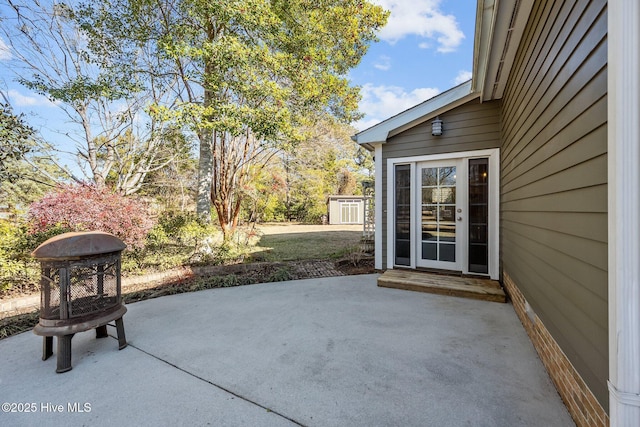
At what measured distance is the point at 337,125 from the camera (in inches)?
396

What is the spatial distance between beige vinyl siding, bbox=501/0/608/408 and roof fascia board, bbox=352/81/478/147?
1.34 metres

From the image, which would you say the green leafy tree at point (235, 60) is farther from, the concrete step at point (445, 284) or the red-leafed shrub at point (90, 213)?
the concrete step at point (445, 284)

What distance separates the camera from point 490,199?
4.14 m

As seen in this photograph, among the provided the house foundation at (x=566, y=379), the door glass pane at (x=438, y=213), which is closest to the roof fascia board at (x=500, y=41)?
the door glass pane at (x=438, y=213)

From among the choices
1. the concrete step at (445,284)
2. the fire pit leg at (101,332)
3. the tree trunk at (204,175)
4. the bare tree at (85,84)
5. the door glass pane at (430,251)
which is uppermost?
the bare tree at (85,84)

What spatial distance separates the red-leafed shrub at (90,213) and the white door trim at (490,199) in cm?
420

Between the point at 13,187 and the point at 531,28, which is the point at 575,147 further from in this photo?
the point at 13,187

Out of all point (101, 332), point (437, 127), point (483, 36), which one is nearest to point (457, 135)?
point (437, 127)

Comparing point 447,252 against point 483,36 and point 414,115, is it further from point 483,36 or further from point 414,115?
point 483,36

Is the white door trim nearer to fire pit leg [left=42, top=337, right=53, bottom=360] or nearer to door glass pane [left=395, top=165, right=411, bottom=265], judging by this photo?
door glass pane [left=395, top=165, right=411, bottom=265]

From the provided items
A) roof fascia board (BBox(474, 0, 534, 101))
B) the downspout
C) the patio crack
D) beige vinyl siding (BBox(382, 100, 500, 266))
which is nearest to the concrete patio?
the patio crack

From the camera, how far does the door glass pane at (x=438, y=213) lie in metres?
4.48

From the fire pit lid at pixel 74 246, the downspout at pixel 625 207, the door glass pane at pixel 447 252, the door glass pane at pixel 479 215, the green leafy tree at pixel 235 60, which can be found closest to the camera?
the downspout at pixel 625 207

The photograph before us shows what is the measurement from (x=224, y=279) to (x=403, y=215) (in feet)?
10.5
